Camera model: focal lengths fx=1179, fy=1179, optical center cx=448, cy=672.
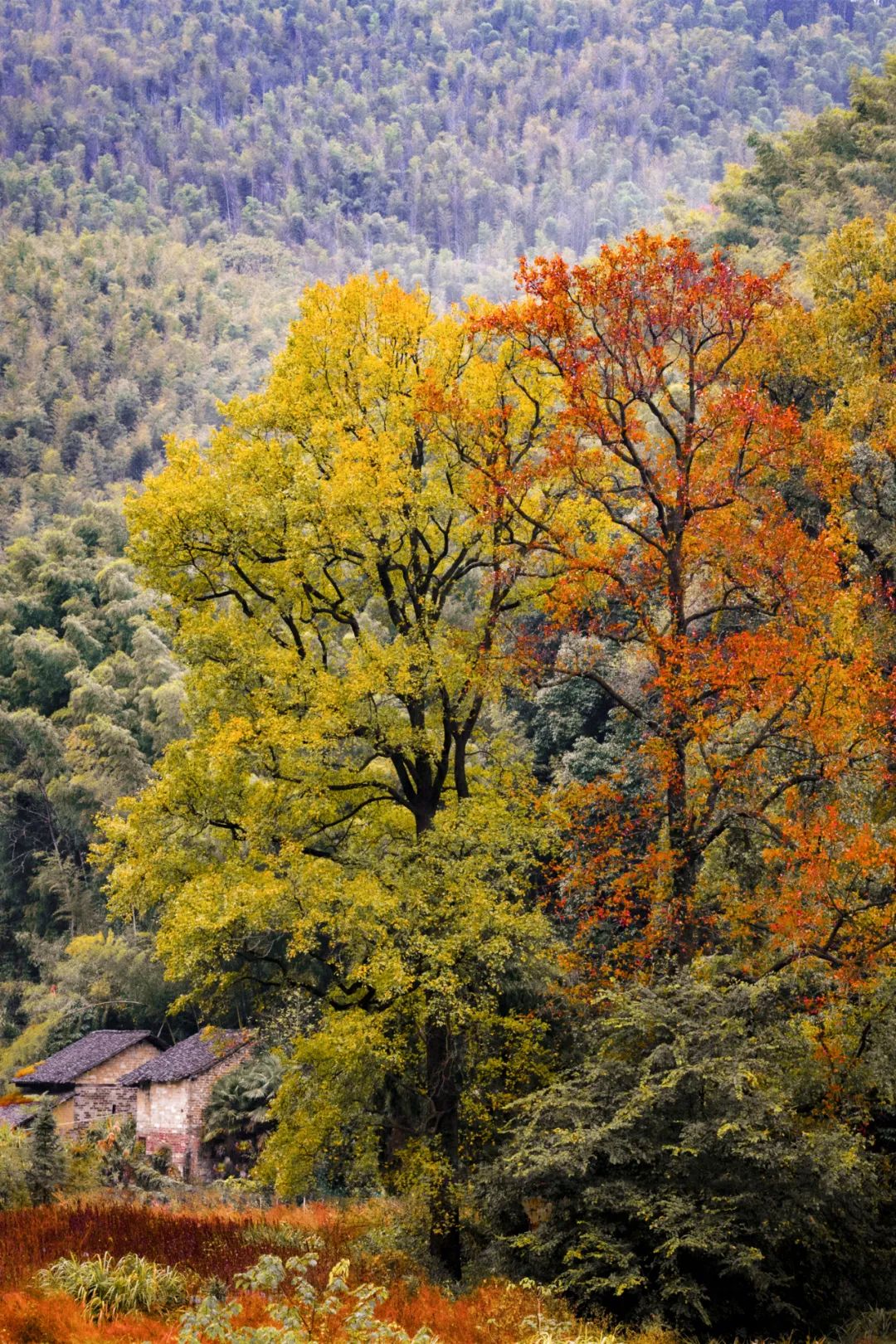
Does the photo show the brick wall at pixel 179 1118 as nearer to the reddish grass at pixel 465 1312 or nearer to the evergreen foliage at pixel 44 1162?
the evergreen foliage at pixel 44 1162

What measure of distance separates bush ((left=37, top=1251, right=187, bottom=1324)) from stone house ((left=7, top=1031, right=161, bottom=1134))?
101 ft

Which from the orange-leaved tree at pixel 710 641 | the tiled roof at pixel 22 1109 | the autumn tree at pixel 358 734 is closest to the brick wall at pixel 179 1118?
the tiled roof at pixel 22 1109

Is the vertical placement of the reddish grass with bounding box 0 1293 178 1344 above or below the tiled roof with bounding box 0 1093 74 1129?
below

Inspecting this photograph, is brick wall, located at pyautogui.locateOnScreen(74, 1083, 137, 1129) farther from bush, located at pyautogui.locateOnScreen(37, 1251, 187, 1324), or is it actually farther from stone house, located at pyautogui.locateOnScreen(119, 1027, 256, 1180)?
bush, located at pyautogui.locateOnScreen(37, 1251, 187, 1324)

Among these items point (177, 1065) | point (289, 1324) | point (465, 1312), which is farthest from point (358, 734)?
point (177, 1065)

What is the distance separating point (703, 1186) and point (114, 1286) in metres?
5.57

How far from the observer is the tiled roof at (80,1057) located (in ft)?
127

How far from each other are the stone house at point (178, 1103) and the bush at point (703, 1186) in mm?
26509

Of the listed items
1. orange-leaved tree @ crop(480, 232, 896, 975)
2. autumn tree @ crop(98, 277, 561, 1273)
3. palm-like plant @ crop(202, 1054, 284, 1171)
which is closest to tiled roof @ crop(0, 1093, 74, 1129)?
palm-like plant @ crop(202, 1054, 284, 1171)

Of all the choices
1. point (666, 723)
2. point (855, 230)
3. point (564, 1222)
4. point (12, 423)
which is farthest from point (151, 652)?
point (12, 423)

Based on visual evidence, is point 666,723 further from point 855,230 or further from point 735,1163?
point 855,230

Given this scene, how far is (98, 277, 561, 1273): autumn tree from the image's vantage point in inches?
562

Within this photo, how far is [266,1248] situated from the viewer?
Answer: 35.6ft

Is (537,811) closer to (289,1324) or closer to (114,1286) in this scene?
(114,1286)
